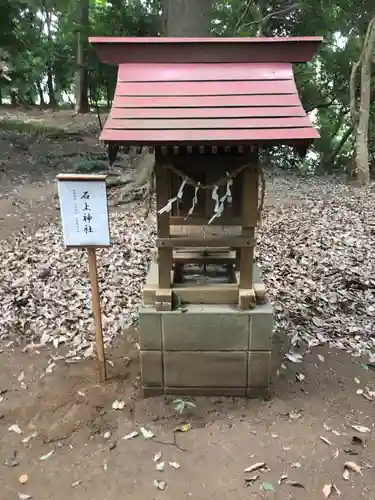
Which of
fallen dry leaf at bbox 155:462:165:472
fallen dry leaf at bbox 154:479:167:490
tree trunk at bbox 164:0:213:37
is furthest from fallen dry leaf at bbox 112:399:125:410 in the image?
tree trunk at bbox 164:0:213:37

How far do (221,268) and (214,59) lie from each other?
6.69ft

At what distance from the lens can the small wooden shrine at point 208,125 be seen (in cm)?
274

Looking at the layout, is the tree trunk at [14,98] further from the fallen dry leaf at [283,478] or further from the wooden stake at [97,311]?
the fallen dry leaf at [283,478]

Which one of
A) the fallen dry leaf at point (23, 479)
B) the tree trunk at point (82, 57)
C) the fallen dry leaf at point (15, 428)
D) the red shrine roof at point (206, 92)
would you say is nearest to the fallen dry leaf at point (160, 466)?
the fallen dry leaf at point (23, 479)

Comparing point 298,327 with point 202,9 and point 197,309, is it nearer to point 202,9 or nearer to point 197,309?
point 197,309

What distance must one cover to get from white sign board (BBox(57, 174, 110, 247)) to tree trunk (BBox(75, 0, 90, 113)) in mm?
11626

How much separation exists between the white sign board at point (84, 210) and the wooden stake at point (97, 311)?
0.49 feet

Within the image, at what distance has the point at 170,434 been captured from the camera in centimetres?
317

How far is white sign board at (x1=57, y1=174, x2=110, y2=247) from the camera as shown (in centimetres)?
315

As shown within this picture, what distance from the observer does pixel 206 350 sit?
341 centimetres

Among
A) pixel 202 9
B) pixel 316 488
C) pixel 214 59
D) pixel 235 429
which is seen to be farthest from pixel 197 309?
pixel 202 9

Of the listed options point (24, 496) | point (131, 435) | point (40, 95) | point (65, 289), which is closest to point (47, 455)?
point (24, 496)

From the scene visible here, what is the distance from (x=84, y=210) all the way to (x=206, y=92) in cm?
126

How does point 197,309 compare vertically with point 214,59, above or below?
below
